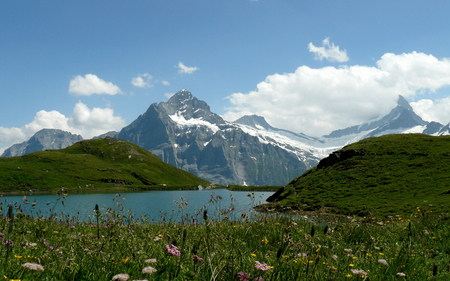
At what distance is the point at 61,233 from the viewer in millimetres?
9516

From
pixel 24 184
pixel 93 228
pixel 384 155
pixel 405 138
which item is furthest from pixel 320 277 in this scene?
pixel 24 184

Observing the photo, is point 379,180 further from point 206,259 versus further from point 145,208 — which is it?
point 206,259

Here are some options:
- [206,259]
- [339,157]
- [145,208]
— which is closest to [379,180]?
[339,157]

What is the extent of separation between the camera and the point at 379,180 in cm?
5475

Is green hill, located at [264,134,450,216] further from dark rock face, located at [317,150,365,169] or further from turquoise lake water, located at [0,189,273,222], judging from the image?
turquoise lake water, located at [0,189,273,222]

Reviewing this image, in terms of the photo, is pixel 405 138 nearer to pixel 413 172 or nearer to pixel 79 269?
pixel 413 172

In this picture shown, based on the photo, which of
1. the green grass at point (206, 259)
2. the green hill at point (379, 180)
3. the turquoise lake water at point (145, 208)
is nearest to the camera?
the green grass at point (206, 259)

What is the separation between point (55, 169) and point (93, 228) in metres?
222

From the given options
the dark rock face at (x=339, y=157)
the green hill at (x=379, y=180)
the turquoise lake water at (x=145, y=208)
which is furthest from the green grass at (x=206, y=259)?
the dark rock face at (x=339, y=157)

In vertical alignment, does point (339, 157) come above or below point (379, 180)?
above

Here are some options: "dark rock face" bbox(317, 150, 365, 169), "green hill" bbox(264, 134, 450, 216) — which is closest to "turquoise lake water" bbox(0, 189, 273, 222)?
"green hill" bbox(264, 134, 450, 216)

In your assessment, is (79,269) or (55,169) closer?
(79,269)

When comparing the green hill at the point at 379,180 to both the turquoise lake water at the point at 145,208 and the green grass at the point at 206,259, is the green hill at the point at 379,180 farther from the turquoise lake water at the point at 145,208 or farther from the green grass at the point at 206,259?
the green grass at the point at 206,259

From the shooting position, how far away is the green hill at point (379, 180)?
135ft
